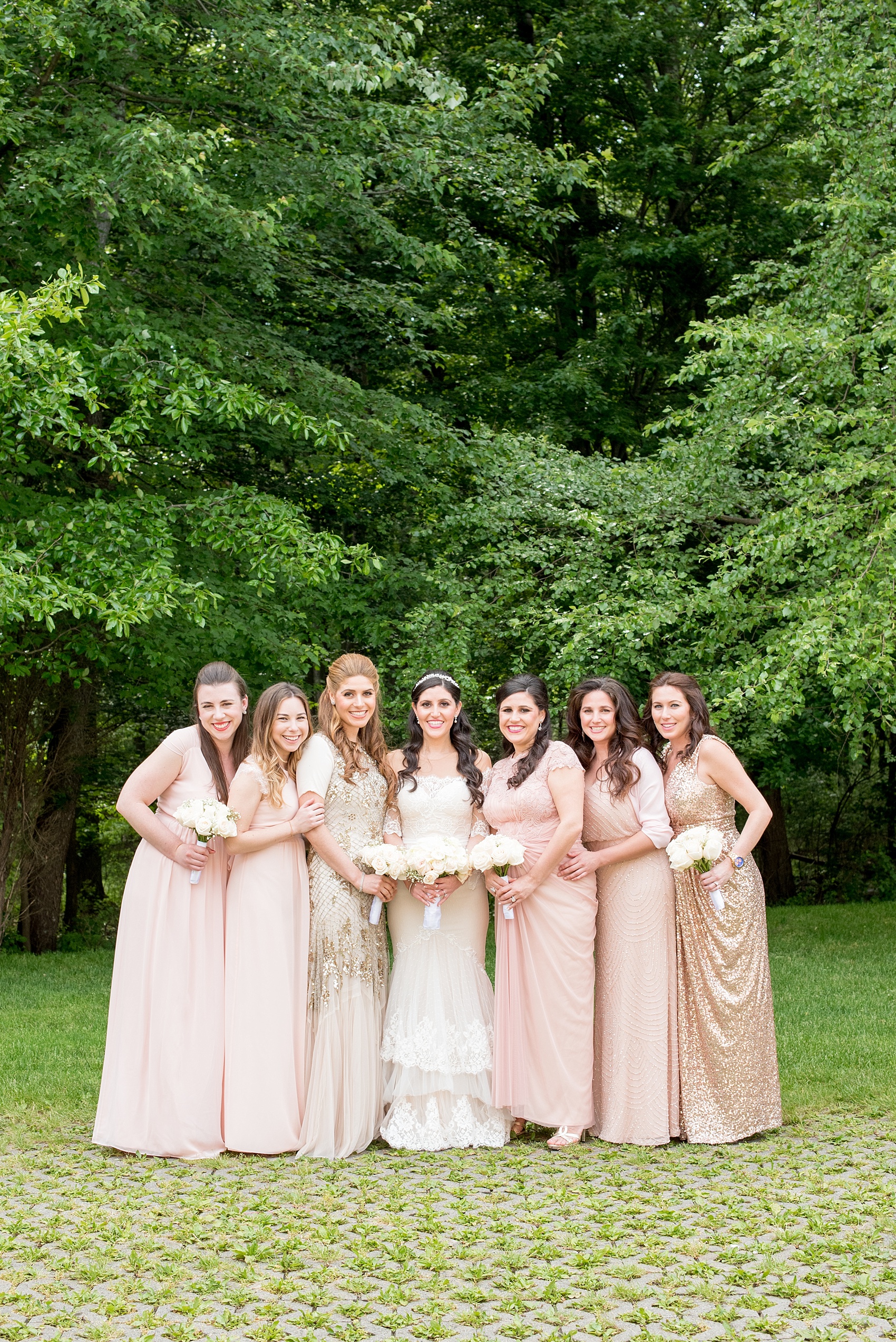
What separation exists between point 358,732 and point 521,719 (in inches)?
32.9

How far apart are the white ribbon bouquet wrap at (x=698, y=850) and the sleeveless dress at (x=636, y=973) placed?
199 mm

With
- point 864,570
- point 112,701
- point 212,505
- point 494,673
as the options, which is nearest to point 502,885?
point 864,570

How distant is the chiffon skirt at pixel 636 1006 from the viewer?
6.28m

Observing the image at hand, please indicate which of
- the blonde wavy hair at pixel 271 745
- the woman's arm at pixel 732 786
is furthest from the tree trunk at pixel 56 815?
the woman's arm at pixel 732 786

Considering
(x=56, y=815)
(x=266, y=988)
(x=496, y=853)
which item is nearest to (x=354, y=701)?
(x=496, y=853)

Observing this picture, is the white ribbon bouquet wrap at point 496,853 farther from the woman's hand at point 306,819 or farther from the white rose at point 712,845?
the white rose at point 712,845

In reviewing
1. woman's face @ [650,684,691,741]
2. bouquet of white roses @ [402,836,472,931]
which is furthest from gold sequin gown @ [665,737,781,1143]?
bouquet of white roses @ [402,836,472,931]

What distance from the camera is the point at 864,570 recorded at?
10500 mm

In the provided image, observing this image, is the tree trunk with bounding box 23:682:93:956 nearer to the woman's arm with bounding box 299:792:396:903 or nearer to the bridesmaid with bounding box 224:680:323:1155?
the bridesmaid with bounding box 224:680:323:1155

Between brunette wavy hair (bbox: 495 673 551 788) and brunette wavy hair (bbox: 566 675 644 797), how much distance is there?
209mm

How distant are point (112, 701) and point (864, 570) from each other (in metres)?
10.6

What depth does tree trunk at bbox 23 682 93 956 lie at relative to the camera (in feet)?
48.9

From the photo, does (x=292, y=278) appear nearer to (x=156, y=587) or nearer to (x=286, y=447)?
(x=286, y=447)

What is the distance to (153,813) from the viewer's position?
623cm
